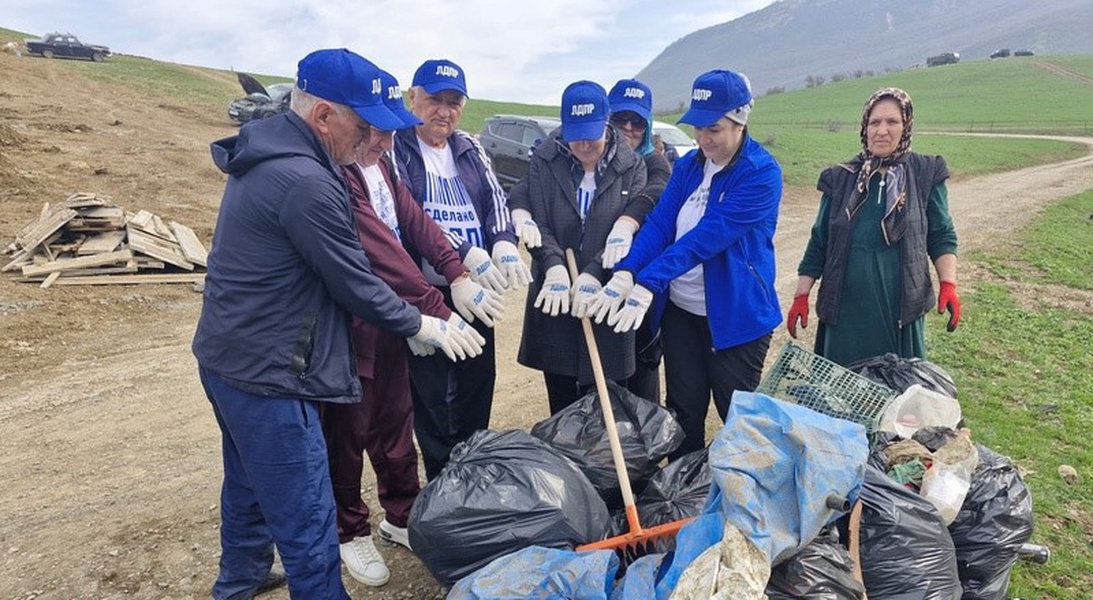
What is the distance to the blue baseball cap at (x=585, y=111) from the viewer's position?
9.15 feet

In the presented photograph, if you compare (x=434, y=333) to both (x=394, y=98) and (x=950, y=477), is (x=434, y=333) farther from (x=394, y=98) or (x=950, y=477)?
(x=950, y=477)

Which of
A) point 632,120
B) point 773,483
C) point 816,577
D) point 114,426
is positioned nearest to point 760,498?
point 773,483

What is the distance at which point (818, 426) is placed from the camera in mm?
1805

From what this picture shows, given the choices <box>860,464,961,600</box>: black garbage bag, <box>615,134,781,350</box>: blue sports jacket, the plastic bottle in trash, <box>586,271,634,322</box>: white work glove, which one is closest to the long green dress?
<box>615,134,781,350</box>: blue sports jacket

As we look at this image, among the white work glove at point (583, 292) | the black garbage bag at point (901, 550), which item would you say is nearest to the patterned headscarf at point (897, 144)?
the white work glove at point (583, 292)

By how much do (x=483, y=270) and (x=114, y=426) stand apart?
2.76 meters

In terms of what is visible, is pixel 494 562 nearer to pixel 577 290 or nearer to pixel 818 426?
pixel 818 426

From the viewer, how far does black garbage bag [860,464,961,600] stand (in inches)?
78.8

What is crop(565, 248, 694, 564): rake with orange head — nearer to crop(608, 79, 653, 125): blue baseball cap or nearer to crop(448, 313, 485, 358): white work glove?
crop(448, 313, 485, 358): white work glove

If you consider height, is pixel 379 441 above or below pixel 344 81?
below

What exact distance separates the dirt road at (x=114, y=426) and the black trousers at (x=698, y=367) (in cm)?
129

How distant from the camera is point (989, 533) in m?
2.29

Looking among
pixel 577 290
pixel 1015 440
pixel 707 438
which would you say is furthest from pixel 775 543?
pixel 1015 440

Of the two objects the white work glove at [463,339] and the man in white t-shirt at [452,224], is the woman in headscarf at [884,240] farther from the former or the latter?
the white work glove at [463,339]
